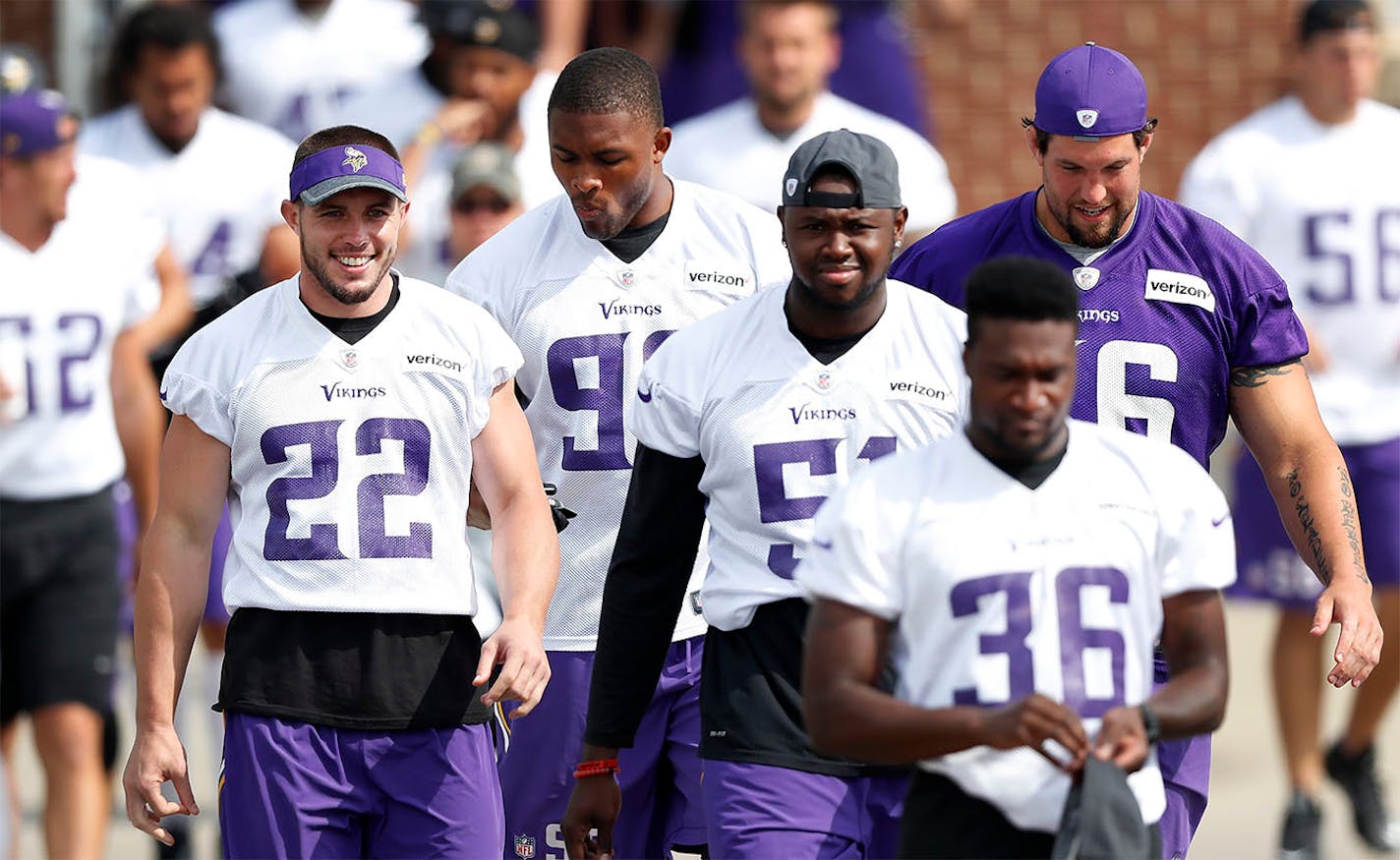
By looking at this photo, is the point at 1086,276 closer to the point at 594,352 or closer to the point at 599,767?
the point at 594,352

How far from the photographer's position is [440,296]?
222 inches

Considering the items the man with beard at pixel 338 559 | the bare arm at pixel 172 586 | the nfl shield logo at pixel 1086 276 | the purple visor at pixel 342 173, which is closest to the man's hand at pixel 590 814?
the man with beard at pixel 338 559

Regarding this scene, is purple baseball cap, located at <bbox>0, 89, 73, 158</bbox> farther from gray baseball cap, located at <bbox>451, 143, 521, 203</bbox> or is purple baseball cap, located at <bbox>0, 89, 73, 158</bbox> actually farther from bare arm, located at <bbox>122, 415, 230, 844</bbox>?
bare arm, located at <bbox>122, 415, 230, 844</bbox>

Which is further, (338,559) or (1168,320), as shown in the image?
(1168,320)

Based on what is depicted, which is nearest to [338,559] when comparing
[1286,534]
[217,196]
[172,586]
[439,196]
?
[172,586]

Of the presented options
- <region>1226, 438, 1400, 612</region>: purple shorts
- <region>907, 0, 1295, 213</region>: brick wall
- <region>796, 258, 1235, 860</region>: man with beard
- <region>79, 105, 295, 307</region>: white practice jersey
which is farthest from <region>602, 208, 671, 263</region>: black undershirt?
<region>907, 0, 1295, 213</region>: brick wall

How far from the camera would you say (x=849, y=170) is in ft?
17.0

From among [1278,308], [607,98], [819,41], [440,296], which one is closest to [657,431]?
[440,296]

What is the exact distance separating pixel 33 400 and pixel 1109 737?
481cm

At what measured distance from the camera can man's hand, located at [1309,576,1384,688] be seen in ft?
17.4

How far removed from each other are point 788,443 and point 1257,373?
46.2 inches

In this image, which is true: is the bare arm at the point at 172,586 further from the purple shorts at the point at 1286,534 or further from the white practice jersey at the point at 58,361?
the purple shorts at the point at 1286,534

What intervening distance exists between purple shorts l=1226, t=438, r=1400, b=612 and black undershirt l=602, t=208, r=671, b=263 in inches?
→ 125

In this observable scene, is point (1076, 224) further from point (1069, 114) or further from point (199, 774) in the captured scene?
point (199, 774)
